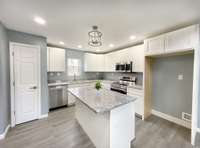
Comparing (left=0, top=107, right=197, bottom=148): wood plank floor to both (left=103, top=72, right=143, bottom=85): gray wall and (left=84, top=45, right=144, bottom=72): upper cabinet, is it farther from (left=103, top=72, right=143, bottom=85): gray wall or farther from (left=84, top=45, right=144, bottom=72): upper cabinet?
(left=84, top=45, right=144, bottom=72): upper cabinet

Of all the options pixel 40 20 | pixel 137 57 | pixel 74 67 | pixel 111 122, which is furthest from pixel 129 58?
pixel 40 20

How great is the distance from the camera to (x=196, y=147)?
2.03 m

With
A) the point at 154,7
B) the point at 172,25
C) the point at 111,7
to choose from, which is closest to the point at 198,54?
the point at 172,25

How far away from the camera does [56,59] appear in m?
4.11

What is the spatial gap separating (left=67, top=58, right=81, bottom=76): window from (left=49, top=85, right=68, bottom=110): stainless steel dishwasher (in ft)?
3.62

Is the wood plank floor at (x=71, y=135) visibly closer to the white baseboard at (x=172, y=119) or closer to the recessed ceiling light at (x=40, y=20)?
the white baseboard at (x=172, y=119)

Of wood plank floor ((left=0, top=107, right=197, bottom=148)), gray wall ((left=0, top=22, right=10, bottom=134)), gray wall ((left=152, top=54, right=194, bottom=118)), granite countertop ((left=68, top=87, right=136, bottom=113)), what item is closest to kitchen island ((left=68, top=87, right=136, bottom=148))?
granite countertop ((left=68, top=87, right=136, bottom=113))

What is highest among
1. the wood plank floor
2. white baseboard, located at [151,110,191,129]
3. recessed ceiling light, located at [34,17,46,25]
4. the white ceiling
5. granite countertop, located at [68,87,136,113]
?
recessed ceiling light, located at [34,17,46,25]

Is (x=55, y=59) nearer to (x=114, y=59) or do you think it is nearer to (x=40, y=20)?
(x=40, y=20)

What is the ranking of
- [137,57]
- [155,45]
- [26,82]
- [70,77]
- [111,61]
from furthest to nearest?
[70,77] → [111,61] → [137,57] → [26,82] → [155,45]

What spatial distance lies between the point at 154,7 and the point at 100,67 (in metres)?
3.96

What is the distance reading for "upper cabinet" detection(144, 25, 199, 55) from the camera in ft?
7.08

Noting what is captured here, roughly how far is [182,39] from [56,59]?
13.1 feet

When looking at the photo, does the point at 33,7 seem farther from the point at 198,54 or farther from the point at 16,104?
the point at 198,54
